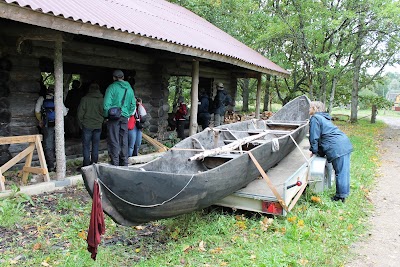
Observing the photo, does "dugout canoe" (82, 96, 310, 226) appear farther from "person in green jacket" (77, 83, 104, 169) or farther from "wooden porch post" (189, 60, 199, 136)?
"wooden porch post" (189, 60, 199, 136)

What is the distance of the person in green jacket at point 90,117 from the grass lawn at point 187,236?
5.09 feet

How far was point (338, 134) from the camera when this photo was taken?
5.77 m

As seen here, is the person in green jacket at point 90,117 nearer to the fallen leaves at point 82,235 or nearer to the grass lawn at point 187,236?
the grass lawn at point 187,236

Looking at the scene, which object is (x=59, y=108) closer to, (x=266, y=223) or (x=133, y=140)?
(x=133, y=140)

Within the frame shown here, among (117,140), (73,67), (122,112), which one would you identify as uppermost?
(73,67)

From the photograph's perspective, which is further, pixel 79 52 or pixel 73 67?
pixel 73 67

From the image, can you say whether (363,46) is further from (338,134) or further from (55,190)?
(55,190)

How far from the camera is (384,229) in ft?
16.1

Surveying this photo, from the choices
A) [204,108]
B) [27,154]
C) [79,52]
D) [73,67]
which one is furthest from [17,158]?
[204,108]

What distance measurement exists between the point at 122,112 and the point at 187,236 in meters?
3.14

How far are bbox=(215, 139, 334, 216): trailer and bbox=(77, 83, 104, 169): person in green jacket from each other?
3289mm

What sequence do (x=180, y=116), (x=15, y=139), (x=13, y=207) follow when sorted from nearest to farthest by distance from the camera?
1. (x=13, y=207)
2. (x=15, y=139)
3. (x=180, y=116)

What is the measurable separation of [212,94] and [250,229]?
1037cm

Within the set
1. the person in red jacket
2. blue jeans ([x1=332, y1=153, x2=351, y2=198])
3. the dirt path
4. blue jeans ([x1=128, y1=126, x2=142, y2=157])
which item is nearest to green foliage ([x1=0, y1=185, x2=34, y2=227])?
blue jeans ([x1=128, y1=126, x2=142, y2=157])
